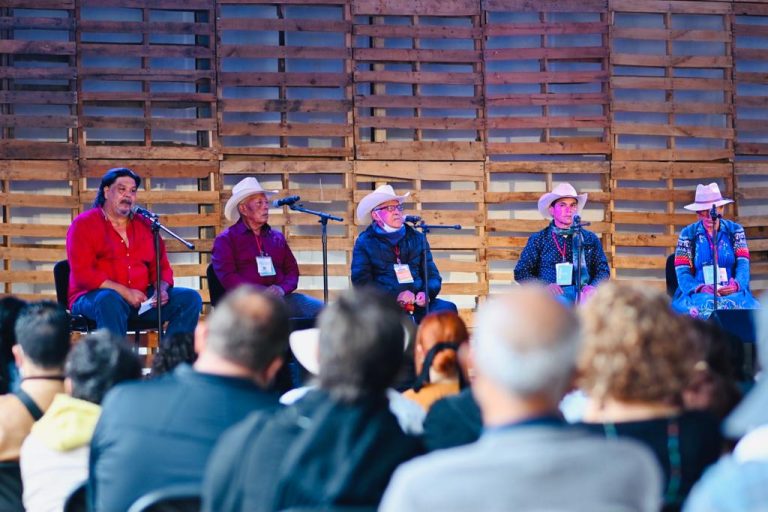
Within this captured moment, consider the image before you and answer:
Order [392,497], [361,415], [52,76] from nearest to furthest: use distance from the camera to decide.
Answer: [392,497] < [361,415] < [52,76]

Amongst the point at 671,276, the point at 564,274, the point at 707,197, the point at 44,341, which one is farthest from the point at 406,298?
the point at 44,341

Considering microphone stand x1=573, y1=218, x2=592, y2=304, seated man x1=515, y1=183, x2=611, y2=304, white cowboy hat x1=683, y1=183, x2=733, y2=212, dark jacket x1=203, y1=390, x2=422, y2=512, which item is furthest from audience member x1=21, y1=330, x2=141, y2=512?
white cowboy hat x1=683, y1=183, x2=733, y2=212

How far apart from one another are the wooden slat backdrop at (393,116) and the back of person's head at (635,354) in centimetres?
680

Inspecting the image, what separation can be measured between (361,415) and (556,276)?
5723 millimetres

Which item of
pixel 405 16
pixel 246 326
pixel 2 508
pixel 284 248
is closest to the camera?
pixel 246 326

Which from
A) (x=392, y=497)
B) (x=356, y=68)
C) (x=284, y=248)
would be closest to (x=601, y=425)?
(x=392, y=497)

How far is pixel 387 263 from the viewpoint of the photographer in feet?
24.4

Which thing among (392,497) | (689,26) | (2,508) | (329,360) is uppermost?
(689,26)

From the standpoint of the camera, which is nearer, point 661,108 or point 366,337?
point 366,337

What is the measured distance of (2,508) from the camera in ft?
9.62

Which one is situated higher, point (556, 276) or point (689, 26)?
point (689, 26)

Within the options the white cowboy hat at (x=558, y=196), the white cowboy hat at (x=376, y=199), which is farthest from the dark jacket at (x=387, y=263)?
the white cowboy hat at (x=558, y=196)

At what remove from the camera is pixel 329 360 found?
2.00m

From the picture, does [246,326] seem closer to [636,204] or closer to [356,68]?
[356,68]
